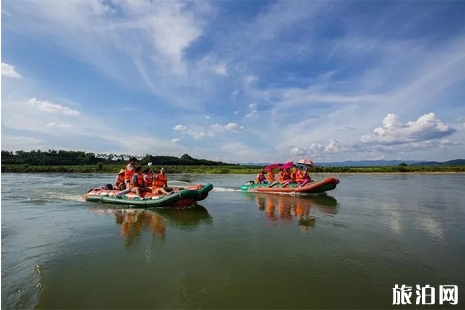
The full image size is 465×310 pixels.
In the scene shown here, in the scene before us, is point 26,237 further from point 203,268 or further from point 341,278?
point 341,278

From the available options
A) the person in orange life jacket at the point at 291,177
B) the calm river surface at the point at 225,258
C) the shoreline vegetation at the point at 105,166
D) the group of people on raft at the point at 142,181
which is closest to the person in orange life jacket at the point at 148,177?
the group of people on raft at the point at 142,181

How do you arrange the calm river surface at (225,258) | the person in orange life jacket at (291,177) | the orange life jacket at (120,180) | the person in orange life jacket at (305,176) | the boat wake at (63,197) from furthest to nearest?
the person in orange life jacket at (291,177), the person in orange life jacket at (305,176), the boat wake at (63,197), the orange life jacket at (120,180), the calm river surface at (225,258)

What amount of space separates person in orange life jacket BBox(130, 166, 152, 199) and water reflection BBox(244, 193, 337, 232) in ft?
16.4

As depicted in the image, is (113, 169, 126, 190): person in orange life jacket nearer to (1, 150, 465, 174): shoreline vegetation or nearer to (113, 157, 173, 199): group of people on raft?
(113, 157, 173, 199): group of people on raft

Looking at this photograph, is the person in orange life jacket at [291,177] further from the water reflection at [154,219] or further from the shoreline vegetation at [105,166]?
the shoreline vegetation at [105,166]

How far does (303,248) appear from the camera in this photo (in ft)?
24.5

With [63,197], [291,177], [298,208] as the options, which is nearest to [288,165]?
[291,177]

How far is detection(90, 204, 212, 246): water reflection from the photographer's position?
352 inches

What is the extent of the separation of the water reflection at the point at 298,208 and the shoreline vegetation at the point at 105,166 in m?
20.9

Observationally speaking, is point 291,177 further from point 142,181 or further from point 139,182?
point 139,182

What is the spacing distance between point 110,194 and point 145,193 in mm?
1789

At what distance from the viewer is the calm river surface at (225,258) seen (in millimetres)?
5023

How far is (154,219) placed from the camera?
10984mm

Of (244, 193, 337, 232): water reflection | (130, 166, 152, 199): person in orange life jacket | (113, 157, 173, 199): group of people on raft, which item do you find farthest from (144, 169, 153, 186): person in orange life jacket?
(244, 193, 337, 232): water reflection
